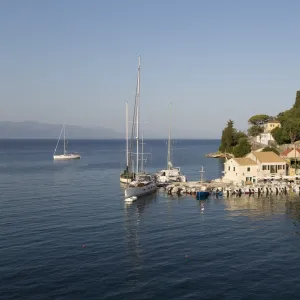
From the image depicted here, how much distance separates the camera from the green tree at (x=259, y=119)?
19160 cm

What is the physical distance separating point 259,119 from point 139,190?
137m

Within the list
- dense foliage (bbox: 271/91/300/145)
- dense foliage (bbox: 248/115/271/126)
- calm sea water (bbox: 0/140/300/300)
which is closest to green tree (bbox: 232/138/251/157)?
dense foliage (bbox: 271/91/300/145)

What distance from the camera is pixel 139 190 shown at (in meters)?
69.8

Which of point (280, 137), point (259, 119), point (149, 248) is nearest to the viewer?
point (149, 248)

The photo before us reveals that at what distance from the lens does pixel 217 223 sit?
49812 mm

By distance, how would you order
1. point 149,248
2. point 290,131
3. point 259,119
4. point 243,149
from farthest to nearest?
point 259,119, point 243,149, point 290,131, point 149,248

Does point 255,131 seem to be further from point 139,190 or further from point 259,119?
point 139,190

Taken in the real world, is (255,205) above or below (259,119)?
below

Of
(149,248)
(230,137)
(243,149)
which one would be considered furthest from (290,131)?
(149,248)

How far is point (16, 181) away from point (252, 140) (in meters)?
101

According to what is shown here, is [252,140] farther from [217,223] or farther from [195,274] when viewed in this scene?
[195,274]

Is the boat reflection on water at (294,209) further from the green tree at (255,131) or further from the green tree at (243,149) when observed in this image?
the green tree at (255,131)

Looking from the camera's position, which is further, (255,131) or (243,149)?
(255,131)

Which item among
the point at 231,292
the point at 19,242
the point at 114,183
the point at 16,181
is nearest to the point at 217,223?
the point at 231,292
